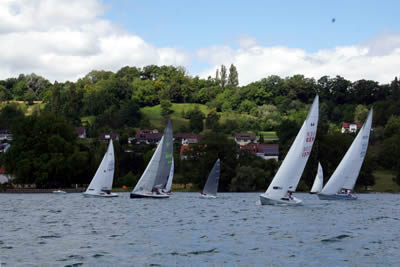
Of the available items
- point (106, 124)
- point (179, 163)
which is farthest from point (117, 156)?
point (106, 124)

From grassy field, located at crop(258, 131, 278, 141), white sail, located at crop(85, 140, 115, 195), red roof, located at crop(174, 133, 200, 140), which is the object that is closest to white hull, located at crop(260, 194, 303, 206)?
white sail, located at crop(85, 140, 115, 195)

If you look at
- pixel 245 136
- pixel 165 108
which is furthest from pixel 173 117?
pixel 245 136

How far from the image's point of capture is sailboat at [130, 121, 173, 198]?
208 ft

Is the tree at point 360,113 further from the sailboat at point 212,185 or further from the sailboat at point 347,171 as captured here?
the sailboat at point 347,171

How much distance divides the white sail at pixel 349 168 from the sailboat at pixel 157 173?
1565cm

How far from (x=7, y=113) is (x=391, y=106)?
3907 inches

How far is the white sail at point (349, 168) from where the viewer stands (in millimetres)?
63875

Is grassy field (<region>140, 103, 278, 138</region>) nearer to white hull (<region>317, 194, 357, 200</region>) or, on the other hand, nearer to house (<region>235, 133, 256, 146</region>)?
house (<region>235, 133, 256, 146</region>)

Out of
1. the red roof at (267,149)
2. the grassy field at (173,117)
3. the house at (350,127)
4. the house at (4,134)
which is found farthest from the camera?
the grassy field at (173,117)

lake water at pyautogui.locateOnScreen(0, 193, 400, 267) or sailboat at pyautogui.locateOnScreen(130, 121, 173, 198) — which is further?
sailboat at pyautogui.locateOnScreen(130, 121, 173, 198)

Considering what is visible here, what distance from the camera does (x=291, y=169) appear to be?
166 ft


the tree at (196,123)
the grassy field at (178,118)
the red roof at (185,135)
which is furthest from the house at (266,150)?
the tree at (196,123)

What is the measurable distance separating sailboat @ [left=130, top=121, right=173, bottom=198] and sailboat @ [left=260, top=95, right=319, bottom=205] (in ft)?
49.6

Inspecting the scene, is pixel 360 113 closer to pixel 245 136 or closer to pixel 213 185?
pixel 245 136
